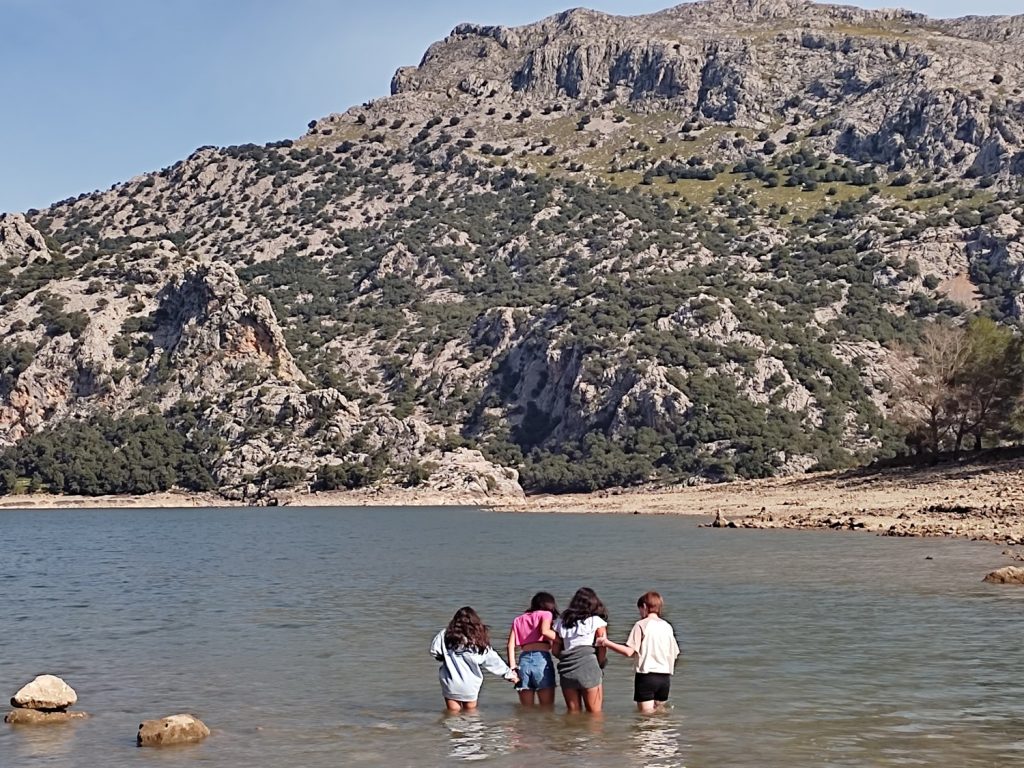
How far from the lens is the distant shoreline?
184ft

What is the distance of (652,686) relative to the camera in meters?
18.8

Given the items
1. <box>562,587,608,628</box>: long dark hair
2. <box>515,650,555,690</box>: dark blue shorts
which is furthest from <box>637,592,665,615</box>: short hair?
<box>515,650,555,690</box>: dark blue shorts

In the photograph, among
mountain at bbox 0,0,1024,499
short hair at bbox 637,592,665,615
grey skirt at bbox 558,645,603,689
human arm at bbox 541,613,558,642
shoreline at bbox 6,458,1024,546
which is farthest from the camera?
mountain at bbox 0,0,1024,499

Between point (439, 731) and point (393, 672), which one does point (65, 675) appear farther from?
point (439, 731)

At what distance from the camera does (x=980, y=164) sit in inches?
7101

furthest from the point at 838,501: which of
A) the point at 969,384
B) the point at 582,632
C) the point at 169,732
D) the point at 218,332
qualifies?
the point at 218,332

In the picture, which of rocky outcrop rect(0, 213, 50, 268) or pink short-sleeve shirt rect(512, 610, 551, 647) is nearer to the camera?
pink short-sleeve shirt rect(512, 610, 551, 647)

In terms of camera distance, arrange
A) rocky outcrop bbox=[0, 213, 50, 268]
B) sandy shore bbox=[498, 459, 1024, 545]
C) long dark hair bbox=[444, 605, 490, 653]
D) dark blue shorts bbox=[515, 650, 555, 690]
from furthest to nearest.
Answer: rocky outcrop bbox=[0, 213, 50, 268]
sandy shore bbox=[498, 459, 1024, 545]
dark blue shorts bbox=[515, 650, 555, 690]
long dark hair bbox=[444, 605, 490, 653]

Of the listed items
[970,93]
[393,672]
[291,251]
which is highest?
[970,93]

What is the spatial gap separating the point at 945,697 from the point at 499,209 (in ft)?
595

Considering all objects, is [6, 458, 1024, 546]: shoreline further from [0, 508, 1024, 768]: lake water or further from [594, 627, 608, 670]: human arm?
[594, 627, 608, 670]: human arm

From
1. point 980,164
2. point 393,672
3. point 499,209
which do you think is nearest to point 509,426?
point 499,209

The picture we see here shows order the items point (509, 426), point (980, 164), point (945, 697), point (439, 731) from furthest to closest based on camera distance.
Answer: point (980, 164) < point (509, 426) < point (945, 697) < point (439, 731)

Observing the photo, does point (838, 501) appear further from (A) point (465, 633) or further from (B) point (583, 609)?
(A) point (465, 633)
